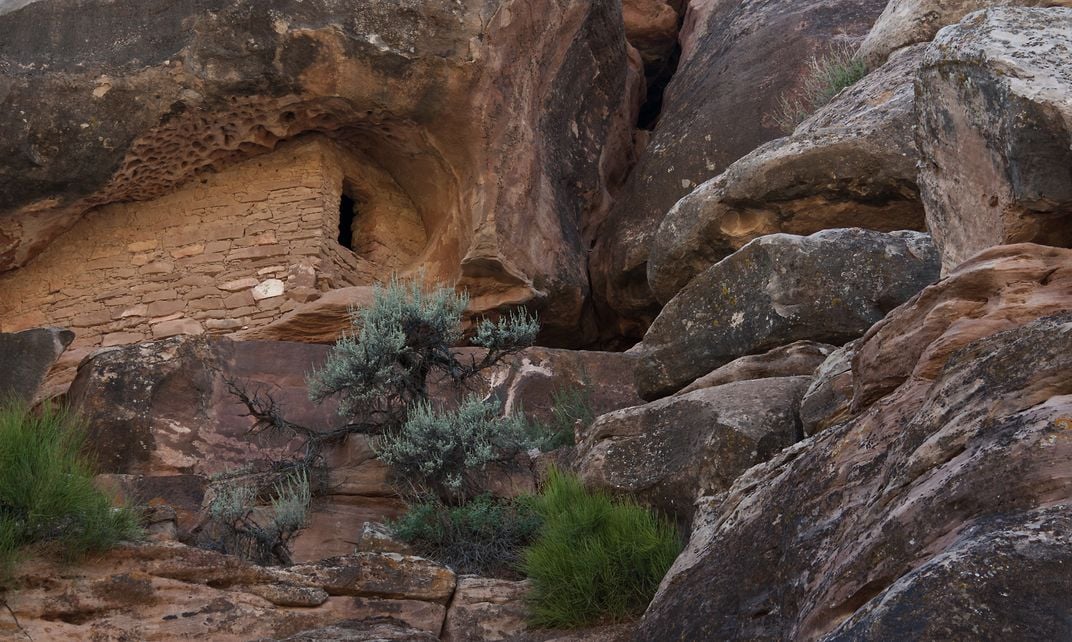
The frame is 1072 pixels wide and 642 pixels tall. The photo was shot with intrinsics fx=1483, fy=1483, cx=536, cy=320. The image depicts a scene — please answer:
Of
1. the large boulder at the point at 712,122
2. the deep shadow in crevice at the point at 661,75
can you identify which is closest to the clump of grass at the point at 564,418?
the large boulder at the point at 712,122

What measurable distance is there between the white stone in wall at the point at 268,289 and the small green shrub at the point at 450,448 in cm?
310

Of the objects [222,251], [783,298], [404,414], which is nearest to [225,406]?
[404,414]

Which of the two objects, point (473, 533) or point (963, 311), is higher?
point (963, 311)

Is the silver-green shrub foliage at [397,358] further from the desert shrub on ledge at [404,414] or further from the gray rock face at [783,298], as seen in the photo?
the gray rock face at [783,298]

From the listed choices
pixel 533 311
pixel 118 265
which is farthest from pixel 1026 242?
pixel 118 265

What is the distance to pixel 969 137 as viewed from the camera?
181 inches

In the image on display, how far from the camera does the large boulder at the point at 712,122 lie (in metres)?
10.7

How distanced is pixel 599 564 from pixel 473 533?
146 centimetres

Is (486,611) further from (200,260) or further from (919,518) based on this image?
(200,260)

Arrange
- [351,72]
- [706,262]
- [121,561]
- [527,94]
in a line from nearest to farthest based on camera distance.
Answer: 1. [121,561]
2. [706,262]
3. [351,72]
4. [527,94]

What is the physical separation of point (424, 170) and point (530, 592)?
5826mm

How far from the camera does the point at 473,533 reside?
6.31 m

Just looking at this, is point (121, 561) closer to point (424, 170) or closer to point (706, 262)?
point (706, 262)

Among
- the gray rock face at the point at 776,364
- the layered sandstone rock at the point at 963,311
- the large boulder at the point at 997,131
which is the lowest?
the gray rock face at the point at 776,364
